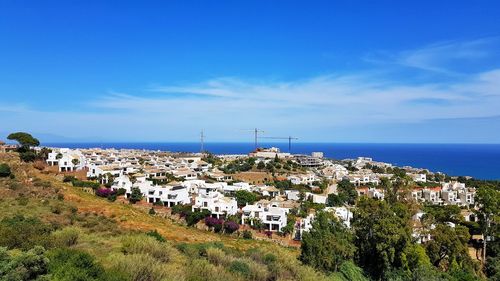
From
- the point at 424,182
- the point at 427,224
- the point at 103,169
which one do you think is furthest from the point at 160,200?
the point at 424,182

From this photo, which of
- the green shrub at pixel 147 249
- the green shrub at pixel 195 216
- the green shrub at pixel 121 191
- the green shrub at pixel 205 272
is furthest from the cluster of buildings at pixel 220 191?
the green shrub at pixel 147 249

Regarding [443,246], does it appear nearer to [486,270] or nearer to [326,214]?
[486,270]

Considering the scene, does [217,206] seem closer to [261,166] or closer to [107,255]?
[107,255]

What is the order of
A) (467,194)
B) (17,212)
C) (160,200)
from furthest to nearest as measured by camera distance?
1. (467,194)
2. (160,200)
3. (17,212)

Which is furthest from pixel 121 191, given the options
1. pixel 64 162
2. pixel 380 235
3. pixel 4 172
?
pixel 380 235

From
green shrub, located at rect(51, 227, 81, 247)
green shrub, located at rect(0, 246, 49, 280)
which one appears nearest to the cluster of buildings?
green shrub, located at rect(51, 227, 81, 247)

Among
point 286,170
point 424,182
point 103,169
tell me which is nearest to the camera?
point 103,169
